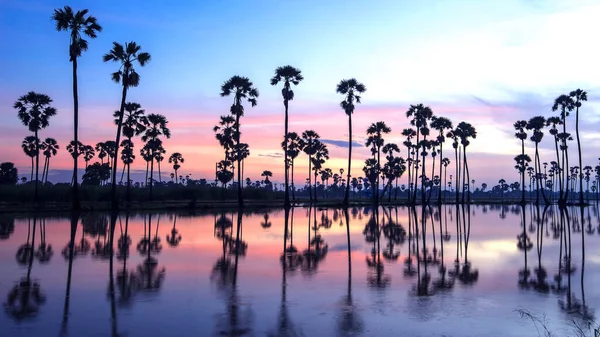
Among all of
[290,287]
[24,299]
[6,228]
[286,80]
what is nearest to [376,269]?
[290,287]

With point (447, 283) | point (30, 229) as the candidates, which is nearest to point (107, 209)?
point (30, 229)

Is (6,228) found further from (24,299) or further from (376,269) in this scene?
(376,269)

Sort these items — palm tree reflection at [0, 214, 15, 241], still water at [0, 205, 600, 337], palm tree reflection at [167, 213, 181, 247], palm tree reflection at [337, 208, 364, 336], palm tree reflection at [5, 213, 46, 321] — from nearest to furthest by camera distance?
palm tree reflection at [337, 208, 364, 336] < still water at [0, 205, 600, 337] < palm tree reflection at [5, 213, 46, 321] < palm tree reflection at [167, 213, 181, 247] < palm tree reflection at [0, 214, 15, 241]

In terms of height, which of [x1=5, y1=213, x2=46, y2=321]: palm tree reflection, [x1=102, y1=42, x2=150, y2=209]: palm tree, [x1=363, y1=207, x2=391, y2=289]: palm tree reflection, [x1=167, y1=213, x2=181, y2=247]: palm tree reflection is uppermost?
[x1=102, y1=42, x2=150, y2=209]: palm tree

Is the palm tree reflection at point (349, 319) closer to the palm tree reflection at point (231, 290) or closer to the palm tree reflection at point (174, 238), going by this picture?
the palm tree reflection at point (231, 290)

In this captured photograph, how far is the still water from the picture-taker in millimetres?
8227

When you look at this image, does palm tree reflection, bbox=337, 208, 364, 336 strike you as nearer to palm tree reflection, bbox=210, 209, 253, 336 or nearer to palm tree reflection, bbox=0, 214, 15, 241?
palm tree reflection, bbox=210, 209, 253, 336

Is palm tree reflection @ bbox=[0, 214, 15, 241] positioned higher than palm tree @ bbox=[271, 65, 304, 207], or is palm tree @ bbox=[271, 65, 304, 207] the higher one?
palm tree @ bbox=[271, 65, 304, 207]

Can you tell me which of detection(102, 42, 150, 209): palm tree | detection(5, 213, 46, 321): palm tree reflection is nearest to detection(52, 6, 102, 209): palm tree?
detection(102, 42, 150, 209): palm tree

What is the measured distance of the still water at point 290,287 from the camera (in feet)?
27.0

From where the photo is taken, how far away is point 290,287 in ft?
38.4

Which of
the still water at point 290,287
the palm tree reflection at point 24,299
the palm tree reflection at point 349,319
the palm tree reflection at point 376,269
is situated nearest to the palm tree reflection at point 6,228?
the still water at point 290,287

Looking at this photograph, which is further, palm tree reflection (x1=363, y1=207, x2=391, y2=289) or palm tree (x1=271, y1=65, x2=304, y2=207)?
palm tree (x1=271, y1=65, x2=304, y2=207)

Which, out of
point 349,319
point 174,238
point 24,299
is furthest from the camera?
point 174,238
